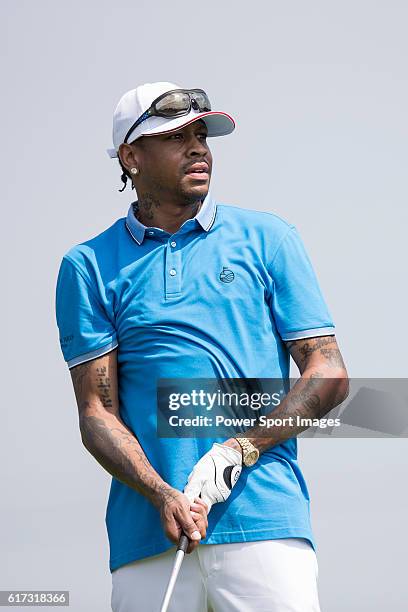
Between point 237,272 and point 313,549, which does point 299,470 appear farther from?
point 237,272

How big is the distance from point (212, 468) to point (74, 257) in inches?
41.9

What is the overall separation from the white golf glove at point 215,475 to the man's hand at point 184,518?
0.11 ft

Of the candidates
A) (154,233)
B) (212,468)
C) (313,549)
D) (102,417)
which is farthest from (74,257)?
(313,549)

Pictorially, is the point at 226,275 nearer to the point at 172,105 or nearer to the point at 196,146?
the point at 196,146

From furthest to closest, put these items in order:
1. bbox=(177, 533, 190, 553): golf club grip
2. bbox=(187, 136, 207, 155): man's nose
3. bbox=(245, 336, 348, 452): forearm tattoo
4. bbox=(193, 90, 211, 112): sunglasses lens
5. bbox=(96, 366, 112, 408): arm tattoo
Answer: bbox=(193, 90, 211, 112): sunglasses lens, bbox=(187, 136, 207, 155): man's nose, bbox=(96, 366, 112, 408): arm tattoo, bbox=(245, 336, 348, 452): forearm tattoo, bbox=(177, 533, 190, 553): golf club grip

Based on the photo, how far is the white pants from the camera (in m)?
4.62

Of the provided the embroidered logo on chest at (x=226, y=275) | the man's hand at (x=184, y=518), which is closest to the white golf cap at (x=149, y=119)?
the embroidered logo on chest at (x=226, y=275)

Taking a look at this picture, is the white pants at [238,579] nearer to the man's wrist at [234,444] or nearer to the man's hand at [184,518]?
the man's hand at [184,518]

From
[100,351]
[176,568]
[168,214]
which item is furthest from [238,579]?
[168,214]

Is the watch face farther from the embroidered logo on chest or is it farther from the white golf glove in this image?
the embroidered logo on chest

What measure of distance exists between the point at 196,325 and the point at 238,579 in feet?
2.98

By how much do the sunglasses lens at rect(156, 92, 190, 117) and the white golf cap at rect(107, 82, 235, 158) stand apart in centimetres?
2

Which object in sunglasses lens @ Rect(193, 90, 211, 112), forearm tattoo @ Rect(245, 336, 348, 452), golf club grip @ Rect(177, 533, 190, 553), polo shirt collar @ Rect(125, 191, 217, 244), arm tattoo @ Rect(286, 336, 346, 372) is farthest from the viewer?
sunglasses lens @ Rect(193, 90, 211, 112)

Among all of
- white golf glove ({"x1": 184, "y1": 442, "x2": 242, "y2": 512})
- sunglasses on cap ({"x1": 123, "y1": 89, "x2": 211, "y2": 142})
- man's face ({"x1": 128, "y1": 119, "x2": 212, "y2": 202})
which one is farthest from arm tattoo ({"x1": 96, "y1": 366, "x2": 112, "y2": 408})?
sunglasses on cap ({"x1": 123, "y1": 89, "x2": 211, "y2": 142})
